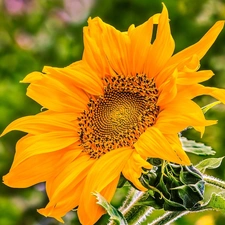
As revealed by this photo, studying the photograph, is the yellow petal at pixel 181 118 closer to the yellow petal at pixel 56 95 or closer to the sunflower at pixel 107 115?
the sunflower at pixel 107 115

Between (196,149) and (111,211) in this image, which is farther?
(196,149)

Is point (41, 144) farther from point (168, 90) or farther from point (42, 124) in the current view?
point (168, 90)

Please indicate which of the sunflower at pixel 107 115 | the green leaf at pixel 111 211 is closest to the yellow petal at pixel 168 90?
the sunflower at pixel 107 115

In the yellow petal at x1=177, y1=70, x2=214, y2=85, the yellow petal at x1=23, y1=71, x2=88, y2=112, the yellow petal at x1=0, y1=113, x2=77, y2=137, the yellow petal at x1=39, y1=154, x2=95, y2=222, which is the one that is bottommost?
the yellow petal at x1=39, y1=154, x2=95, y2=222

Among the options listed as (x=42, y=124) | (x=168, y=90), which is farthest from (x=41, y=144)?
(x=168, y=90)

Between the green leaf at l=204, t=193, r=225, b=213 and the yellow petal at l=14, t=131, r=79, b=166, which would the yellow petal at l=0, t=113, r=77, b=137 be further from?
the green leaf at l=204, t=193, r=225, b=213

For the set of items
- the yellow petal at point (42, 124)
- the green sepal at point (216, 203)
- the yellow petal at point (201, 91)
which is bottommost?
the green sepal at point (216, 203)

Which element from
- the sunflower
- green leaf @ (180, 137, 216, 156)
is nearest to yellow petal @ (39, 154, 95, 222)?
the sunflower
